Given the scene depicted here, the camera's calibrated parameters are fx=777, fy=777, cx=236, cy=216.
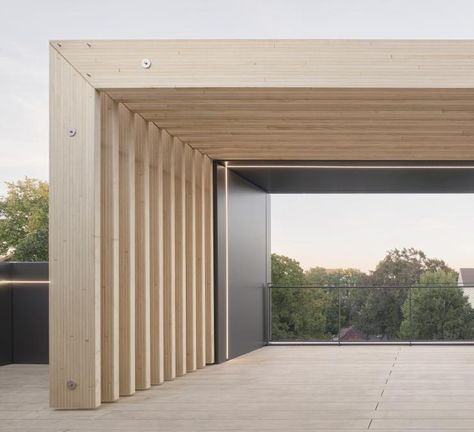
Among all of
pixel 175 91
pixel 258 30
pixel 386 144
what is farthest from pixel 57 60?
pixel 258 30

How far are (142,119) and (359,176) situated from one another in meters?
4.64

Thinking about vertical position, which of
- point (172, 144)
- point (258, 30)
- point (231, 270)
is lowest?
point (231, 270)

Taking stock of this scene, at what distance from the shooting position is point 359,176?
11555 millimetres

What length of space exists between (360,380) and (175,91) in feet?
12.8

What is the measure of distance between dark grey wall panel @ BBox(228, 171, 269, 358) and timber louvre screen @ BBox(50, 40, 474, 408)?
111 inches

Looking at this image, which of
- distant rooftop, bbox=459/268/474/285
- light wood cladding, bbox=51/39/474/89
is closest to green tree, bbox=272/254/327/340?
distant rooftop, bbox=459/268/474/285

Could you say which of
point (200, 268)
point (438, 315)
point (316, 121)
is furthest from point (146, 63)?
point (438, 315)

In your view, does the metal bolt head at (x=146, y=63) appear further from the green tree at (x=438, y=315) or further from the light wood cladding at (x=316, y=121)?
the green tree at (x=438, y=315)

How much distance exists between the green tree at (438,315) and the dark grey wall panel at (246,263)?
10.6 ft

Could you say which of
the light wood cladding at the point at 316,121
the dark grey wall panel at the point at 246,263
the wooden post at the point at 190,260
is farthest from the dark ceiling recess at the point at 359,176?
the wooden post at the point at 190,260

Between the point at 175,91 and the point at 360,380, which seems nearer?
the point at 175,91

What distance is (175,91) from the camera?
672 cm

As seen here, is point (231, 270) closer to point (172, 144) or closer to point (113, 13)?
point (172, 144)

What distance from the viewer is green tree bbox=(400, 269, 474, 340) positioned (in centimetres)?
1491
